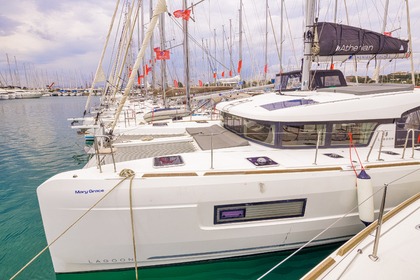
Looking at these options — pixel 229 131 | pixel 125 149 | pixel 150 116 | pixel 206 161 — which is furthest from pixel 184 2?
pixel 206 161

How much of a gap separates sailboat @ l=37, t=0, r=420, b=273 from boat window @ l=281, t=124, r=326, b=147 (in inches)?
0.8

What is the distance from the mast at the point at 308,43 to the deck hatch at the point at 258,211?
3834mm

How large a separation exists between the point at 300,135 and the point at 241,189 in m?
1.99

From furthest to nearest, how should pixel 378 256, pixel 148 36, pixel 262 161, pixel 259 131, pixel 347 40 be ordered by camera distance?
pixel 347 40 < pixel 259 131 < pixel 148 36 < pixel 262 161 < pixel 378 256

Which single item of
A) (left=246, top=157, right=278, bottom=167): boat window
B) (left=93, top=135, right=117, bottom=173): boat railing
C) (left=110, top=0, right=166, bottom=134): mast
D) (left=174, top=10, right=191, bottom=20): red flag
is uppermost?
(left=174, top=10, right=191, bottom=20): red flag

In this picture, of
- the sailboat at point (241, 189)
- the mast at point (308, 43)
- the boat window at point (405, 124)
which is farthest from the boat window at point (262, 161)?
the mast at point (308, 43)

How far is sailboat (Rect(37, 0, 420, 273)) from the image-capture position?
11.9ft

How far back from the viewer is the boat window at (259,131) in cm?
501

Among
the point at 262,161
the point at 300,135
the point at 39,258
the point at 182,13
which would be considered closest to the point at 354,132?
the point at 300,135

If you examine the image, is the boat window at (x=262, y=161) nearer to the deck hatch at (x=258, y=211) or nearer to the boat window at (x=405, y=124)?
the deck hatch at (x=258, y=211)

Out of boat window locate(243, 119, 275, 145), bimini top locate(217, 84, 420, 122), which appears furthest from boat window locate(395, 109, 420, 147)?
boat window locate(243, 119, 275, 145)

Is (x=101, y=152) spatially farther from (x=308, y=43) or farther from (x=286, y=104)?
(x=308, y=43)

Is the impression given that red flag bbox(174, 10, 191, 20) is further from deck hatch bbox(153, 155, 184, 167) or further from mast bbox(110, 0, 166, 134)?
deck hatch bbox(153, 155, 184, 167)

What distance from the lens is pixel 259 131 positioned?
534 cm
